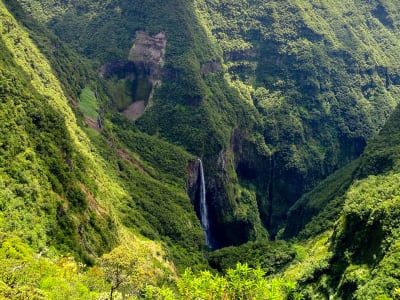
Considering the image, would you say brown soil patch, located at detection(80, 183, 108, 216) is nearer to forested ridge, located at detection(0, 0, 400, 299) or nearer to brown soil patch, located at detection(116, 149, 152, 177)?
forested ridge, located at detection(0, 0, 400, 299)

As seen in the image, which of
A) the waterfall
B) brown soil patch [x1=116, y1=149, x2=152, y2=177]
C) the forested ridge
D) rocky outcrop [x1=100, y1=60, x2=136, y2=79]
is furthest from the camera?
rocky outcrop [x1=100, y1=60, x2=136, y2=79]

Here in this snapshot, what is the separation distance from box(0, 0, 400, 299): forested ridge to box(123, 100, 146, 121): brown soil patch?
0.36 metres

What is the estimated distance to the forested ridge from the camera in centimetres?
4538

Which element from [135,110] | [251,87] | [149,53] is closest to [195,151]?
[135,110]

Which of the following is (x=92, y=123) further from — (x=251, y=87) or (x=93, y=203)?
(x=251, y=87)

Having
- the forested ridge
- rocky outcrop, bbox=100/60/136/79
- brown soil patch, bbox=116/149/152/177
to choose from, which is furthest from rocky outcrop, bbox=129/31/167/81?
brown soil patch, bbox=116/149/152/177

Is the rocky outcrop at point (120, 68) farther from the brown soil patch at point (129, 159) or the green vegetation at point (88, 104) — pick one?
the brown soil patch at point (129, 159)

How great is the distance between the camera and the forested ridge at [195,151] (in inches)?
1786

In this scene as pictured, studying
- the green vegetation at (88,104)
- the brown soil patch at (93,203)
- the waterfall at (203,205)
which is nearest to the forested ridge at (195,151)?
the brown soil patch at (93,203)

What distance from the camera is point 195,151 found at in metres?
119

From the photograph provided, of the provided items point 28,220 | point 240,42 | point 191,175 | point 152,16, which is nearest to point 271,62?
point 240,42

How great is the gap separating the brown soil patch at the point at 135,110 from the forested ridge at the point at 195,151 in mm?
356

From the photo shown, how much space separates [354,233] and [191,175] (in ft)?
200

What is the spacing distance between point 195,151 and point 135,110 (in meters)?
24.0
